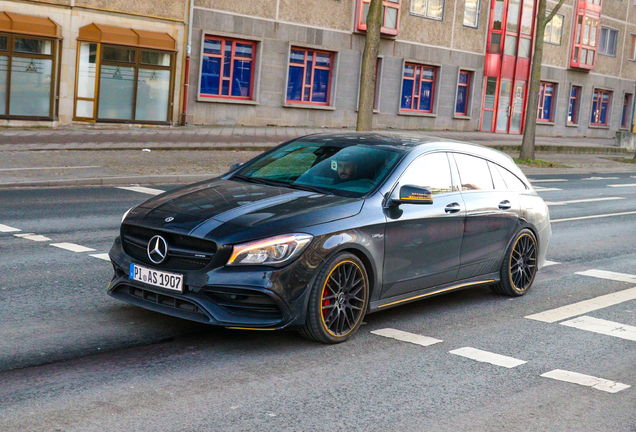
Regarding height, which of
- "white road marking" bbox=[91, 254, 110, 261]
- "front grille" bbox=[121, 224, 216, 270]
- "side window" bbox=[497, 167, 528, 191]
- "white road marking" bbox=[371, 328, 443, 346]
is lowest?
"white road marking" bbox=[91, 254, 110, 261]

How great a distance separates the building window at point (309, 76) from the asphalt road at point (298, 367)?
2401 cm

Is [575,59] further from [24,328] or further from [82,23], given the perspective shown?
[24,328]

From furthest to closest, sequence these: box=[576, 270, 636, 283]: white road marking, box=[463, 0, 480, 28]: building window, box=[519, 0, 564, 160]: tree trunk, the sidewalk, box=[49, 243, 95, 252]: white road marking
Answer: box=[463, 0, 480, 28]: building window
box=[519, 0, 564, 160]: tree trunk
the sidewalk
box=[576, 270, 636, 283]: white road marking
box=[49, 243, 95, 252]: white road marking

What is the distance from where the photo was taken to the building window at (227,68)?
29438mm

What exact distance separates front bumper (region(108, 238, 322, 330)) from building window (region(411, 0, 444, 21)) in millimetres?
31604

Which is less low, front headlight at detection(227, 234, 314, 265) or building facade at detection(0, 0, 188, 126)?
building facade at detection(0, 0, 188, 126)

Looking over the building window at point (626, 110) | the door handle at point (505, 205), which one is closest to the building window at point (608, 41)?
the building window at point (626, 110)

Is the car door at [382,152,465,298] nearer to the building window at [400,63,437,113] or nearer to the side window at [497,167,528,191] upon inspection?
the side window at [497,167,528,191]

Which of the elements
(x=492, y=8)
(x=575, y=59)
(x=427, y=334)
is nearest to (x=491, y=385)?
(x=427, y=334)

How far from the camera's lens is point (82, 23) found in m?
25.8

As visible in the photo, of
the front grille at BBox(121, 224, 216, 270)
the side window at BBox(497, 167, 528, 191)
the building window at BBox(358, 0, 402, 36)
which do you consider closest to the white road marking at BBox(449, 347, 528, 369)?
the front grille at BBox(121, 224, 216, 270)

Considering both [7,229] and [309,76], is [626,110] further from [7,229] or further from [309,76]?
[7,229]

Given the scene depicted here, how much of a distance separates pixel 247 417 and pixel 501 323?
129 inches

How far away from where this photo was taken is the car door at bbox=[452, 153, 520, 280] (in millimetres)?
7461
